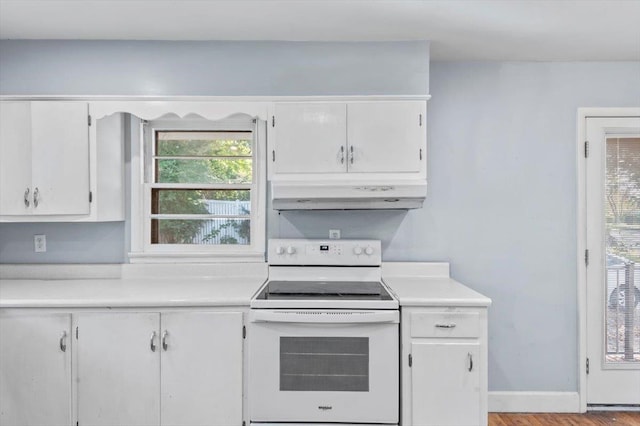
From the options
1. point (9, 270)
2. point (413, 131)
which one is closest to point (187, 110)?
point (413, 131)

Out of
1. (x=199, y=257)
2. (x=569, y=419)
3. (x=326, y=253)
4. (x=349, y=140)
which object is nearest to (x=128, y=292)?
(x=199, y=257)

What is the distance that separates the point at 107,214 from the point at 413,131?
1.94 meters

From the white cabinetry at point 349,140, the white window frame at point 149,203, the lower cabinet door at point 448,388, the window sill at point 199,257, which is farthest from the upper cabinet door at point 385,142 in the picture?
the lower cabinet door at point 448,388

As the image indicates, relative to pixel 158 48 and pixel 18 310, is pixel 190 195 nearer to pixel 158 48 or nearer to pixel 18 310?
pixel 158 48

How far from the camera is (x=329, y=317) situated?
2.14m

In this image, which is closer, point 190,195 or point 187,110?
point 187,110

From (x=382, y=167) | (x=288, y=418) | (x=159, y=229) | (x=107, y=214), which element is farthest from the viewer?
(x=159, y=229)

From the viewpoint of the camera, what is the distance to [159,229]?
288 centimetres

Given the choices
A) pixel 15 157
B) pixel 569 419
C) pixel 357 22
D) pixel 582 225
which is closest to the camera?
pixel 357 22

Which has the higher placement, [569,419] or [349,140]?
[349,140]

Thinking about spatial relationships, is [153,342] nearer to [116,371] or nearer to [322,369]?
[116,371]

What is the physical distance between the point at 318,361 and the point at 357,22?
1818 mm

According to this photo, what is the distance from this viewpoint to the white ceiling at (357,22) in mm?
2141

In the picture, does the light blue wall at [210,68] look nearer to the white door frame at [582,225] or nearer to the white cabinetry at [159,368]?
the white door frame at [582,225]
